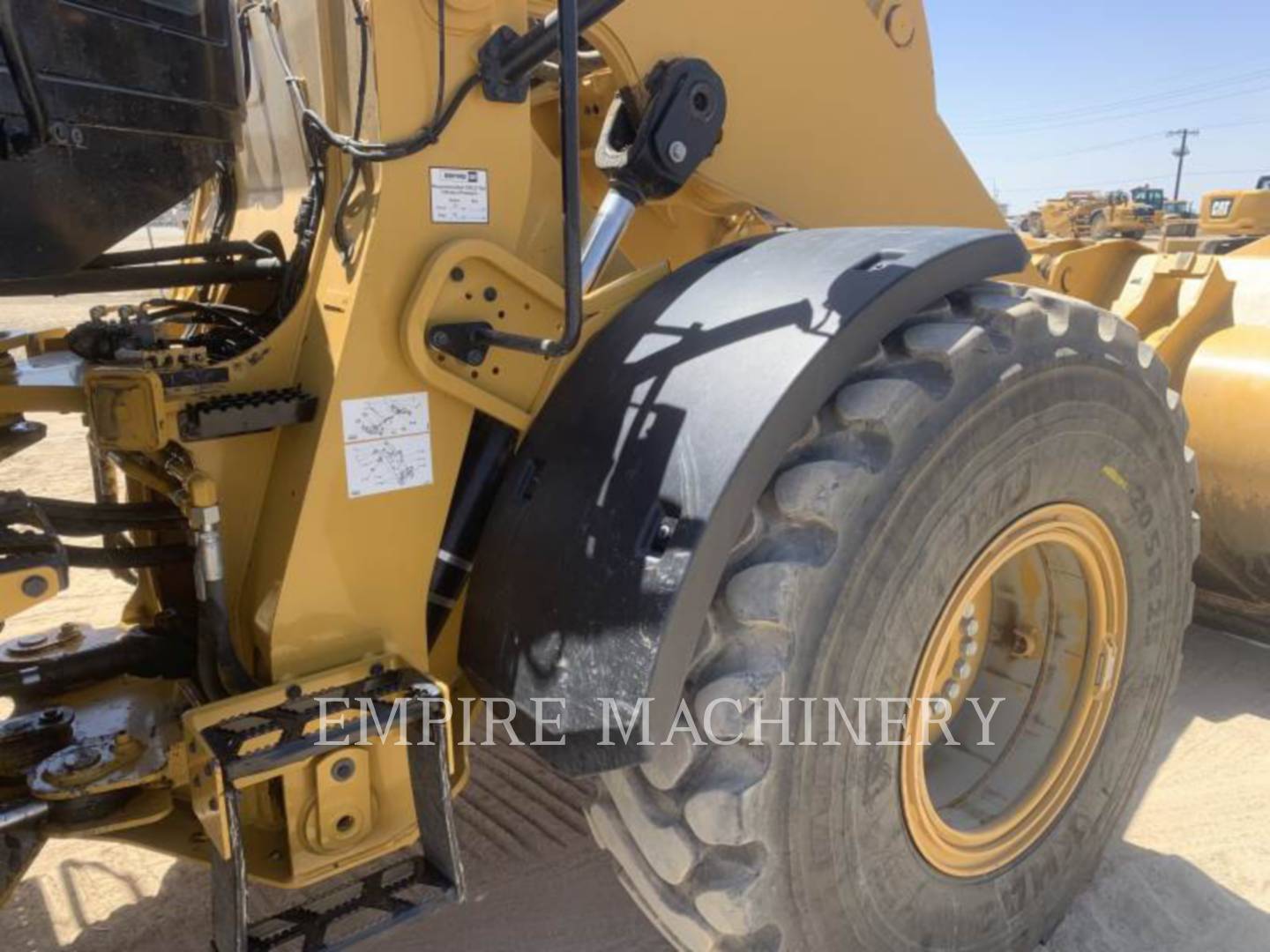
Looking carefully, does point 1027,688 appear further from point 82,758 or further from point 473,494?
point 82,758

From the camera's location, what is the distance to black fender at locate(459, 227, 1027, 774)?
5.84ft

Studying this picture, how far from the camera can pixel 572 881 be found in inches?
113

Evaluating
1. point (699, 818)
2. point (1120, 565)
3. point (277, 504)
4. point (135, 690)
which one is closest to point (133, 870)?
point (135, 690)

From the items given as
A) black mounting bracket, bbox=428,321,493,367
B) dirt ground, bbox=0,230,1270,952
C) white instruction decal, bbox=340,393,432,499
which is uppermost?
black mounting bracket, bbox=428,321,493,367

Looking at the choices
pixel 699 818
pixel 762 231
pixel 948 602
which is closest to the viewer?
pixel 699 818

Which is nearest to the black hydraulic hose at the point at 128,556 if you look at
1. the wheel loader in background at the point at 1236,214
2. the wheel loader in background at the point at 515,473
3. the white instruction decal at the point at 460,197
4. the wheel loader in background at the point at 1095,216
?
the wheel loader in background at the point at 515,473

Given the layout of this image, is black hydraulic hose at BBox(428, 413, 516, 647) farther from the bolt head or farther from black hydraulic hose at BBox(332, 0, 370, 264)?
the bolt head

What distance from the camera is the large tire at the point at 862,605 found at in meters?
1.84

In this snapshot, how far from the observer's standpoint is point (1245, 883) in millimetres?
2877

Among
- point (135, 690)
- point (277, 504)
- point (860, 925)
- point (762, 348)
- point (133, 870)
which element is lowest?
point (133, 870)

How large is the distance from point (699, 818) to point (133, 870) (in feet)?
6.48

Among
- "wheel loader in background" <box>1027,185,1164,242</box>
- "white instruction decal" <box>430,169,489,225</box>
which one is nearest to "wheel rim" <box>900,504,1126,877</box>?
"white instruction decal" <box>430,169,489,225</box>

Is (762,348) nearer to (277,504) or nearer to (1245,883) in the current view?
(277,504)

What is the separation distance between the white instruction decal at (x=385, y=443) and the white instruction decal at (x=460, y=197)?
1.15 feet
